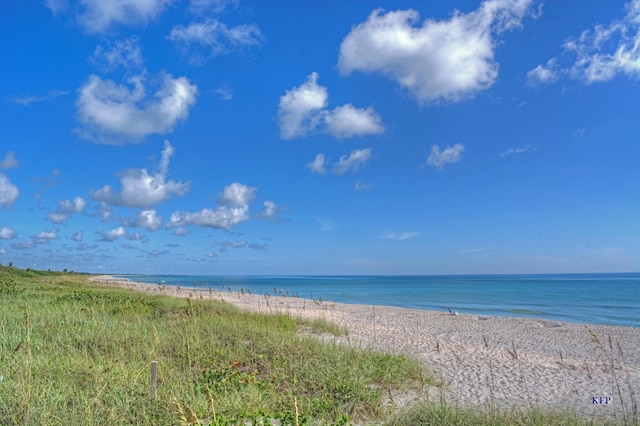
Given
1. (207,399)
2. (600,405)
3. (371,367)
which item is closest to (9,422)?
(207,399)

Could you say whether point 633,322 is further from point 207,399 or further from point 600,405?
point 207,399

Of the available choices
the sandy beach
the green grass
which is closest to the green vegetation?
the green grass

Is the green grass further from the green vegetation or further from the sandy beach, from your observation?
the sandy beach

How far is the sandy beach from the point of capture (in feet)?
23.2

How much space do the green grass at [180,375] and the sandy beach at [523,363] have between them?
1063 mm

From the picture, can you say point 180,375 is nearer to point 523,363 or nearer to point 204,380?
point 204,380

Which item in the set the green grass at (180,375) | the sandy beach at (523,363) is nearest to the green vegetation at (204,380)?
the green grass at (180,375)

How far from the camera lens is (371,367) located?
738cm

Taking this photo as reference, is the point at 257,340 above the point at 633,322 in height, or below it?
above

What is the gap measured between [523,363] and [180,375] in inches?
342

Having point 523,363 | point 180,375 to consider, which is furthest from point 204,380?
point 523,363

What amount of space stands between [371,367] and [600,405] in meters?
3.91

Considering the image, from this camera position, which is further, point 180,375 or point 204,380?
point 180,375

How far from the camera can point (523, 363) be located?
10.5 metres
